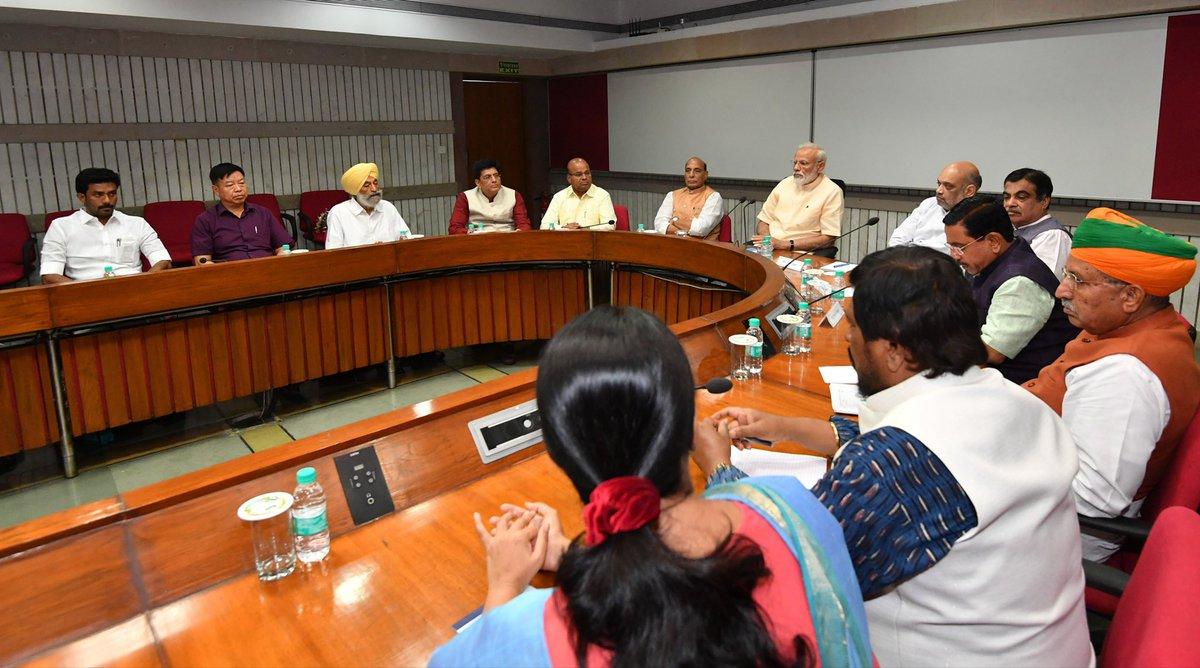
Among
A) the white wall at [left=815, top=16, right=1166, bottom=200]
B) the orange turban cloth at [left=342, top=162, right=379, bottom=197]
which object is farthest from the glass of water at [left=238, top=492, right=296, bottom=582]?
the white wall at [left=815, top=16, right=1166, bottom=200]

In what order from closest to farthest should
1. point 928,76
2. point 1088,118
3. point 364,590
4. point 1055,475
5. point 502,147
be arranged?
1. point 1055,475
2. point 364,590
3. point 1088,118
4. point 928,76
5. point 502,147

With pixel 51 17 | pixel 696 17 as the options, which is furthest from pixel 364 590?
pixel 696 17

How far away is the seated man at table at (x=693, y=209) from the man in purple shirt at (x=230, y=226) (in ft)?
9.25

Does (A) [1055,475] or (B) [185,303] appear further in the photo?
(B) [185,303]

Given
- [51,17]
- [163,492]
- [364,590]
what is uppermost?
[51,17]

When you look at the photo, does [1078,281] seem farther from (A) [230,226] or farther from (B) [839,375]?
(A) [230,226]

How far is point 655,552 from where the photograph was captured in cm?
71

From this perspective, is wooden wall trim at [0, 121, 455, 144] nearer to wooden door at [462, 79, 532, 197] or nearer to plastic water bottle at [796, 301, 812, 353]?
wooden door at [462, 79, 532, 197]

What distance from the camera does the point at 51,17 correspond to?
5469 mm

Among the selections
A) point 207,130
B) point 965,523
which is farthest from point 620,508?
point 207,130

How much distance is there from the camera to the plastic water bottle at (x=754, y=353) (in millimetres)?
2461

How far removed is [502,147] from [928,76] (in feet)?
17.0

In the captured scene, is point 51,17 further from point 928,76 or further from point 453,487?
point 928,76

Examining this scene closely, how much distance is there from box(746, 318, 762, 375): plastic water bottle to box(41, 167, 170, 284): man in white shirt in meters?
3.53
